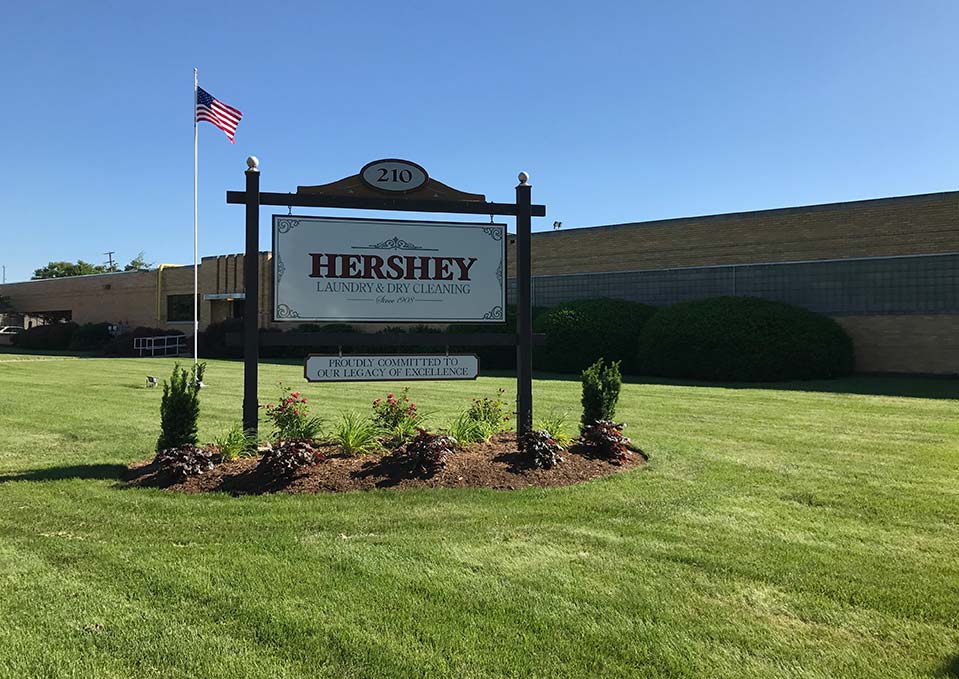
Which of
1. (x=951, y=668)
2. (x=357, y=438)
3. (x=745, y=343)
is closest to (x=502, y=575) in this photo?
(x=951, y=668)

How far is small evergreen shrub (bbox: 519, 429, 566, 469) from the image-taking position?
273 inches

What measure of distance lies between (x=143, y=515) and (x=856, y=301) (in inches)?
884

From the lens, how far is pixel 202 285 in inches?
1656

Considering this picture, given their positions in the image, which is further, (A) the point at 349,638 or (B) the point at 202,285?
(B) the point at 202,285

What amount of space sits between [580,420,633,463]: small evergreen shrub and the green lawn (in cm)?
42

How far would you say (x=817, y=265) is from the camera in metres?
23.1

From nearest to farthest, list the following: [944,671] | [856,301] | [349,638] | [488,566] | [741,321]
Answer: [944,671] → [349,638] → [488,566] → [741,321] → [856,301]

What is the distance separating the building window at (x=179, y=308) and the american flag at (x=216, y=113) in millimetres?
25250

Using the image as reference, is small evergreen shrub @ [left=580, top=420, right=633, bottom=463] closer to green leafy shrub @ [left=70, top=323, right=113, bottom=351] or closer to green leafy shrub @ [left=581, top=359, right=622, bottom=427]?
green leafy shrub @ [left=581, top=359, right=622, bottom=427]

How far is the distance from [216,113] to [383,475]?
1577 cm

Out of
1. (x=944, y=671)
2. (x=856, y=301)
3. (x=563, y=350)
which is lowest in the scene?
(x=944, y=671)

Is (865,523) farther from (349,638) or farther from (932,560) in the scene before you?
(349,638)

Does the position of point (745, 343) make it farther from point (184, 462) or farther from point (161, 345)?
point (161, 345)

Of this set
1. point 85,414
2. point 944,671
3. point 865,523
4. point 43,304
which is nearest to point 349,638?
point 944,671
